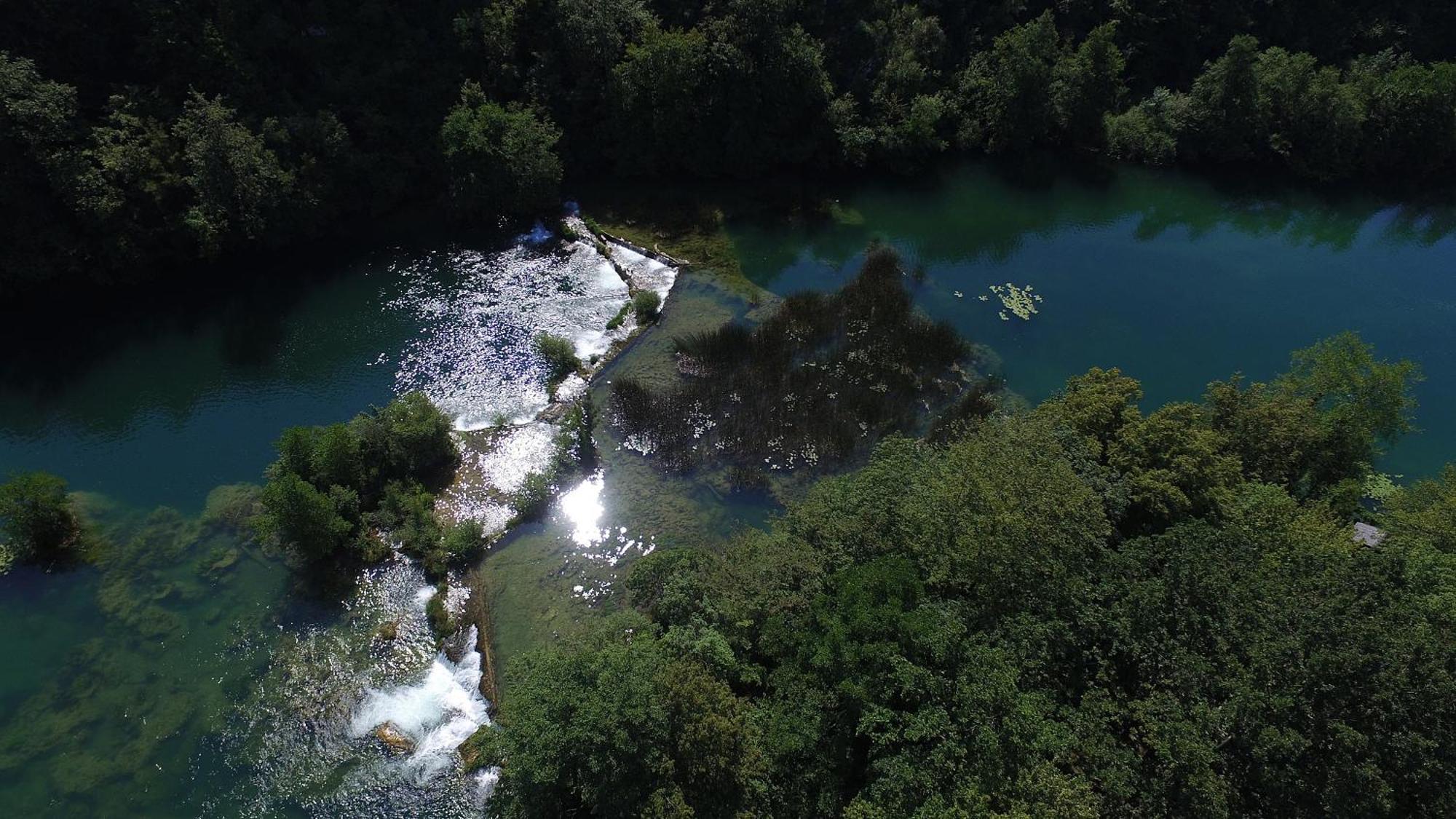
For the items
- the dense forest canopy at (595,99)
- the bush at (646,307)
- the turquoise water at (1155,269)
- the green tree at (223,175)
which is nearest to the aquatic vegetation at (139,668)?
the green tree at (223,175)

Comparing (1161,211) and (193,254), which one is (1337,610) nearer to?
(1161,211)

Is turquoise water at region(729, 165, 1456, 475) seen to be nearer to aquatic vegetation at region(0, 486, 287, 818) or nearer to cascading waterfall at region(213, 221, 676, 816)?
cascading waterfall at region(213, 221, 676, 816)

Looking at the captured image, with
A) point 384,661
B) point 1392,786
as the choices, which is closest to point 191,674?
point 384,661

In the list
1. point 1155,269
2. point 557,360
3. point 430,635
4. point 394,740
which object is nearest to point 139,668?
point 430,635

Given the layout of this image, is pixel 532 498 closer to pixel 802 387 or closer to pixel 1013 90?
pixel 802 387

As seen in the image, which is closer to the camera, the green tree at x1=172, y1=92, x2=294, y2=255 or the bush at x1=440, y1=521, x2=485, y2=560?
the bush at x1=440, y1=521, x2=485, y2=560

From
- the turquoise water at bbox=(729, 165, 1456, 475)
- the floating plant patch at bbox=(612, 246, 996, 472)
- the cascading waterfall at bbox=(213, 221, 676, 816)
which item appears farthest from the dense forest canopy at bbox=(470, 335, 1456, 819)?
A: the turquoise water at bbox=(729, 165, 1456, 475)

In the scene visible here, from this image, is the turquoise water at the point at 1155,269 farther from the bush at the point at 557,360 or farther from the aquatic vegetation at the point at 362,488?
the aquatic vegetation at the point at 362,488
